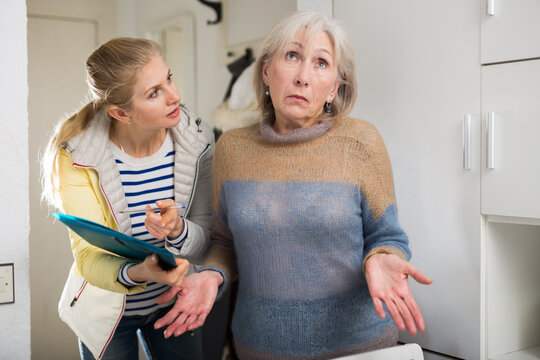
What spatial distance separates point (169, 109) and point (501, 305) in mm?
957

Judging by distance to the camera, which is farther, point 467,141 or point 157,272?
point 467,141

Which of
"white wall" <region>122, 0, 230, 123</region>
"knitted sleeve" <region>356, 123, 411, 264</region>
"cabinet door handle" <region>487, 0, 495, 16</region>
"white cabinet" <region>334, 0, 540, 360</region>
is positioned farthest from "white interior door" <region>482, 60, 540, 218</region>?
"white wall" <region>122, 0, 230, 123</region>

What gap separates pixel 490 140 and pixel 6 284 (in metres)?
1.17

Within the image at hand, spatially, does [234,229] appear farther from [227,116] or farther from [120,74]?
[227,116]

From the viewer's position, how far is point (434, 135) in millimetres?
1397

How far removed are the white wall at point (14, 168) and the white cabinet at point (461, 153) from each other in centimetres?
91

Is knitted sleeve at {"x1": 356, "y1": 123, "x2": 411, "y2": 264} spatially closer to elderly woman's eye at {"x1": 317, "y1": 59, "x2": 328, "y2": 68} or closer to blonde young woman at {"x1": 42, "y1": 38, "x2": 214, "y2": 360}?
elderly woman's eye at {"x1": 317, "y1": 59, "x2": 328, "y2": 68}

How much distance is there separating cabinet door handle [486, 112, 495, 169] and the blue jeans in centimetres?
85

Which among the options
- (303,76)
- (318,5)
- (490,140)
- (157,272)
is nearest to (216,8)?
(318,5)

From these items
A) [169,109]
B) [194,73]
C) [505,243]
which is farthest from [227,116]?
[505,243]

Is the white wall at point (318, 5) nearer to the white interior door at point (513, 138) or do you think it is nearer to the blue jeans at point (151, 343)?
the white interior door at point (513, 138)

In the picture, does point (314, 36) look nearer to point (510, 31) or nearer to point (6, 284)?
point (510, 31)

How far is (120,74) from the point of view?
121 cm

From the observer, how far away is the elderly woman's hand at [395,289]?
3.19ft
